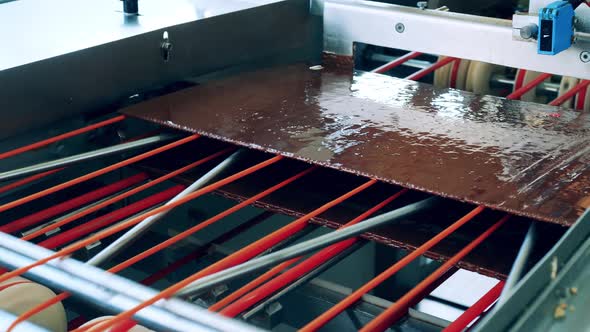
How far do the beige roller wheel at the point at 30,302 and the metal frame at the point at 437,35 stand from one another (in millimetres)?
1021

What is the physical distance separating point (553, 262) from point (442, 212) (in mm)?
456

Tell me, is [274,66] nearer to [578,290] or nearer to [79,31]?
[79,31]

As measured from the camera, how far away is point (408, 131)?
1.50m

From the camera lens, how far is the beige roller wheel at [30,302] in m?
1.13

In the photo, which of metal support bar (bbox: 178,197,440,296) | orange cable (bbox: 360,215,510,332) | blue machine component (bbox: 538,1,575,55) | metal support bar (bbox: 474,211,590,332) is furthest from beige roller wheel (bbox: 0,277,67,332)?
blue machine component (bbox: 538,1,575,55)

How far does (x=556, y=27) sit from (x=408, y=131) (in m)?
0.33

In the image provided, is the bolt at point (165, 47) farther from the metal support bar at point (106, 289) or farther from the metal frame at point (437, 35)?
the metal support bar at point (106, 289)

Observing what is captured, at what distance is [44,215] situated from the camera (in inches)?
55.1

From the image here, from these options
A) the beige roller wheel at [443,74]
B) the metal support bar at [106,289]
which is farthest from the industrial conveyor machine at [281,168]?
the beige roller wheel at [443,74]

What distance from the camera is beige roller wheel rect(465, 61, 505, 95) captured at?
2465mm

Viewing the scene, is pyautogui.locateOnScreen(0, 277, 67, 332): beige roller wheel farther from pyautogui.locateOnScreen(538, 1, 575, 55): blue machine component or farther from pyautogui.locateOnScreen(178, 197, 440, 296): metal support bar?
pyautogui.locateOnScreen(538, 1, 575, 55): blue machine component

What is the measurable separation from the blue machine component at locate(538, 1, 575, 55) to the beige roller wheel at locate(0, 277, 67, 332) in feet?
3.21

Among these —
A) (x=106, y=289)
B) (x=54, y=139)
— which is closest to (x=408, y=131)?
(x=54, y=139)

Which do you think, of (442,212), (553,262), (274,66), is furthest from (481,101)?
(553,262)
